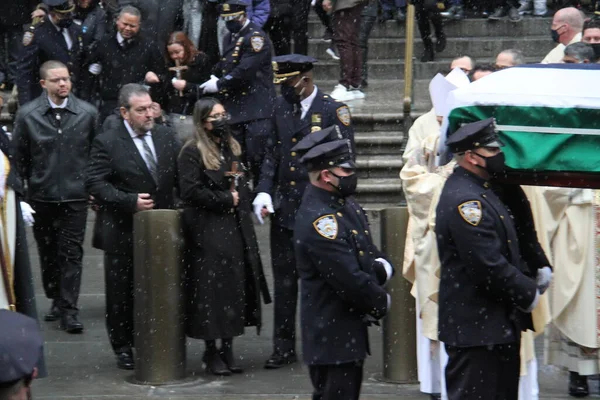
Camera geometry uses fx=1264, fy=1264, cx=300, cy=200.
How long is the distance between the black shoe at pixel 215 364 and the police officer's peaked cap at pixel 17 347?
15.7ft

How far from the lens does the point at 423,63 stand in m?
14.9

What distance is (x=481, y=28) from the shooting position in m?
15.8

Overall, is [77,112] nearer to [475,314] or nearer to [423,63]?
[475,314]

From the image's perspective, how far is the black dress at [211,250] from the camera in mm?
8109

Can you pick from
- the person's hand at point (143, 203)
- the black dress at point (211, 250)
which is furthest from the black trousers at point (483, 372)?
the person's hand at point (143, 203)

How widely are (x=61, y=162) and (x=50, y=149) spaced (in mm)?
124

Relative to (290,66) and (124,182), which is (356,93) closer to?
(290,66)

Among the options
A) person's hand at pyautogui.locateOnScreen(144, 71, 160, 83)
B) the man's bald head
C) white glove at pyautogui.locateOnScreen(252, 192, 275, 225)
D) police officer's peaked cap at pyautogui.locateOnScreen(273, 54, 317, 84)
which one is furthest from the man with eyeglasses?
the man's bald head

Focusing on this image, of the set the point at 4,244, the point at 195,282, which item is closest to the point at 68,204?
the point at 195,282

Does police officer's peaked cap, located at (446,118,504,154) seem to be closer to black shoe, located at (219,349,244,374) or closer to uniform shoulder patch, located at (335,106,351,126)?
uniform shoulder patch, located at (335,106,351,126)

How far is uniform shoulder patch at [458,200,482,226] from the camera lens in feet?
19.6

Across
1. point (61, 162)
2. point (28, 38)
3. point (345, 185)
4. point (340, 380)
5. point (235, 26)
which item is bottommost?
point (340, 380)

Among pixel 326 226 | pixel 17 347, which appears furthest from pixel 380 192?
pixel 17 347

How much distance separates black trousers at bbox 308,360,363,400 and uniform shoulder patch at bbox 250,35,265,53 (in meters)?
4.59
